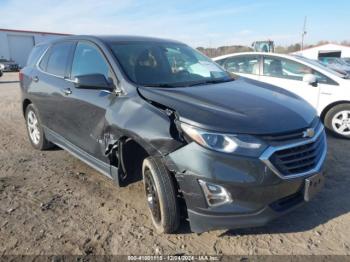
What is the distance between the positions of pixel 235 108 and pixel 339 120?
4.12m

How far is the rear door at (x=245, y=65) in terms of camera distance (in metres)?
7.42

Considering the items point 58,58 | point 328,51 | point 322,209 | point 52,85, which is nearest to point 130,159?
point 52,85

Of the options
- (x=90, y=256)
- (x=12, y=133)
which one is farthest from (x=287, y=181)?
(x=12, y=133)

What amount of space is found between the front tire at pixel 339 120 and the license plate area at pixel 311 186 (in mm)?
3635

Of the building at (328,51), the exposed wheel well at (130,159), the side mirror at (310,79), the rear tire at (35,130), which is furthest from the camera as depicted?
the building at (328,51)

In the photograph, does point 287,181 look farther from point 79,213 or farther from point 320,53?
point 320,53

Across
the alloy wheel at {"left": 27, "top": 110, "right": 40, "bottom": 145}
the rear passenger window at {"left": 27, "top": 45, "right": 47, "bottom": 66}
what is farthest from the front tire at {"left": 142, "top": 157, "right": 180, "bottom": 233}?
the rear passenger window at {"left": 27, "top": 45, "right": 47, "bottom": 66}

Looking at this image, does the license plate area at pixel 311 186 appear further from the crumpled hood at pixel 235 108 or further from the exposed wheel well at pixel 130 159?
the exposed wheel well at pixel 130 159

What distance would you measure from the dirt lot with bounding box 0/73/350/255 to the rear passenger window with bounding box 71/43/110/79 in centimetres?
139

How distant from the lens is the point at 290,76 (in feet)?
22.7

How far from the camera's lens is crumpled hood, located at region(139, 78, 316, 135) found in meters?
2.78

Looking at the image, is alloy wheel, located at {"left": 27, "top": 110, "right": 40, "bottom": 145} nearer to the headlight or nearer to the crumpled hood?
the crumpled hood

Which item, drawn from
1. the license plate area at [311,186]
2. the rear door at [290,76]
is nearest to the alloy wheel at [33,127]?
the license plate area at [311,186]

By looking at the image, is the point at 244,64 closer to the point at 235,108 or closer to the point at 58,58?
the point at 58,58
